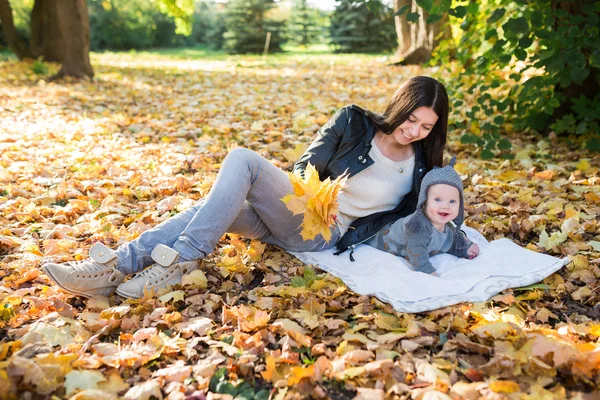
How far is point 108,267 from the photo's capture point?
91.6 inches

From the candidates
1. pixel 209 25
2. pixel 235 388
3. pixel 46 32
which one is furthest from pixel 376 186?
pixel 209 25

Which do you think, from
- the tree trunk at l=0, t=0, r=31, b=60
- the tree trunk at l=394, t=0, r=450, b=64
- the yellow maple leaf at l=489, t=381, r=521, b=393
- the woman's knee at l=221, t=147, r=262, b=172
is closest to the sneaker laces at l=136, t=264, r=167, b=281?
the woman's knee at l=221, t=147, r=262, b=172

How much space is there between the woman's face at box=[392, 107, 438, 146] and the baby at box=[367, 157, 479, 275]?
197 millimetres

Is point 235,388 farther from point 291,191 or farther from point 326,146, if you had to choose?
point 326,146

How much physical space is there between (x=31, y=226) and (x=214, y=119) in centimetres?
311

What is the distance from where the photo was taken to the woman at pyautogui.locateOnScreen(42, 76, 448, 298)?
2350 millimetres

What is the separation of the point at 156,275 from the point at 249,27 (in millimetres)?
19832

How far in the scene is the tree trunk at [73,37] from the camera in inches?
356

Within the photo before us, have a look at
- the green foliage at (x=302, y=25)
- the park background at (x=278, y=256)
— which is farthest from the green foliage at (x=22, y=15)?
the park background at (x=278, y=256)

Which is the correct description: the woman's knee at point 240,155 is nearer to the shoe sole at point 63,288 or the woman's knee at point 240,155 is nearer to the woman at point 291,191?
the woman at point 291,191

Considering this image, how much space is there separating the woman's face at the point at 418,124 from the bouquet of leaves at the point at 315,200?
0.50m

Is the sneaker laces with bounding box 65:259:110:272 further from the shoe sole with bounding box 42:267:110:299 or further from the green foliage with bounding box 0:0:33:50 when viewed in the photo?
the green foliage with bounding box 0:0:33:50

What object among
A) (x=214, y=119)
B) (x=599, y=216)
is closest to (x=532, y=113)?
(x=599, y=216)

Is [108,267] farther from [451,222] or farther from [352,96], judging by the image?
[352,96]
